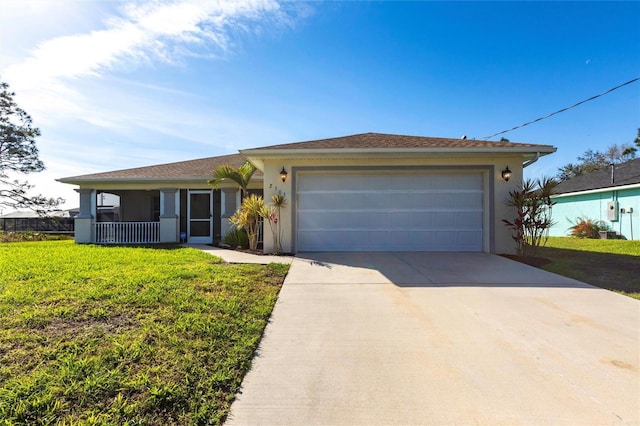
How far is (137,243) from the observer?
11344 mm

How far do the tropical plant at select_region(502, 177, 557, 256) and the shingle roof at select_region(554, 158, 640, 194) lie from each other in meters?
10.1

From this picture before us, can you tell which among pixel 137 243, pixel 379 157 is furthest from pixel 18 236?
pixel 379 157

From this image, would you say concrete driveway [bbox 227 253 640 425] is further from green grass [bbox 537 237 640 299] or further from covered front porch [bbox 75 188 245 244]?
covered front porch [bbox 75 188 245 244]

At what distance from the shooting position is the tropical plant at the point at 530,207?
757 cm

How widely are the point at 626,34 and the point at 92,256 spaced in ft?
59.4

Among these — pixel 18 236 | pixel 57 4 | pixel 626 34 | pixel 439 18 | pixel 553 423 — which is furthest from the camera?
pixel 18 236

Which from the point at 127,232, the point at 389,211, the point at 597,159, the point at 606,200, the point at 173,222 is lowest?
the point at 127,232

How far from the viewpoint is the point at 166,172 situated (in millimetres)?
12352

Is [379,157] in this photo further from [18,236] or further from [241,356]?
[18,236]

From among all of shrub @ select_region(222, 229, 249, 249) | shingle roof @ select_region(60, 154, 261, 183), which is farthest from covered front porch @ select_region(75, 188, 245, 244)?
shrub @ select_region(222, 229, 249, 249)

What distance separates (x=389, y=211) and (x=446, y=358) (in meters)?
6.05

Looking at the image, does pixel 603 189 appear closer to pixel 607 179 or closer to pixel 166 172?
pixel 607 179

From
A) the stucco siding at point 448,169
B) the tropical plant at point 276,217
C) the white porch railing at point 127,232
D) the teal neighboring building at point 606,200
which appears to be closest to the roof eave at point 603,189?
the teal neighboring building at point 606,200

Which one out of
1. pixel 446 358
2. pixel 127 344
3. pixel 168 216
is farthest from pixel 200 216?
pixel 446 358
